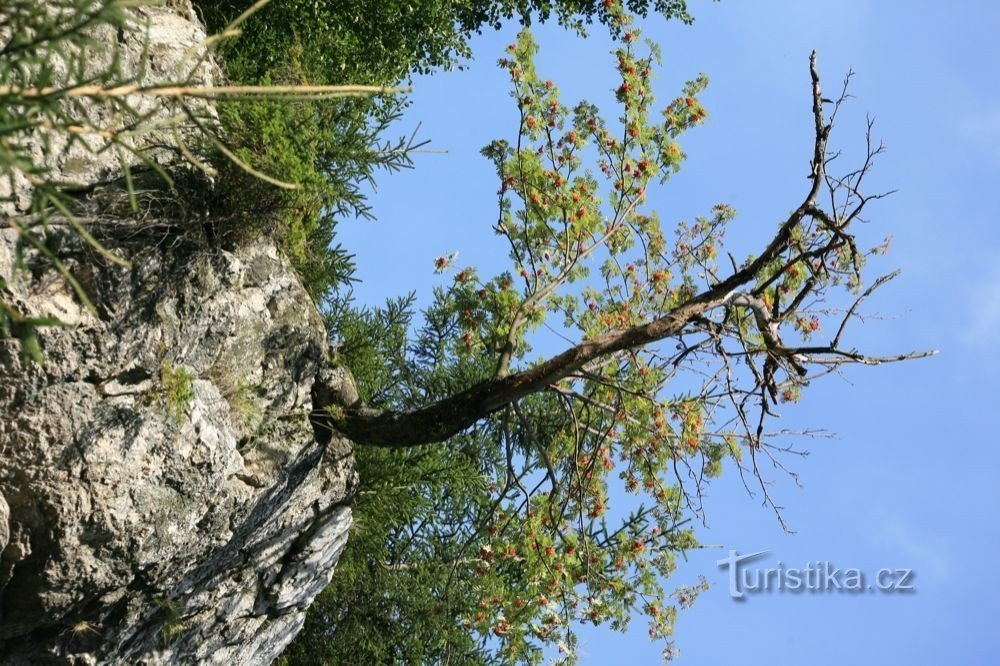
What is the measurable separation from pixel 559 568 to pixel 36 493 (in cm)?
579

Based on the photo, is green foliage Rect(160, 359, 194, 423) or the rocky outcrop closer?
the rocky outcrop

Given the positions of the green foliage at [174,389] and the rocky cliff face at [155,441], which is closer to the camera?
the rocky cliff face at [155,441]

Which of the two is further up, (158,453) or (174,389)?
(174,389)

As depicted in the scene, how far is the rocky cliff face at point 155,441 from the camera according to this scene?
5.61 meters

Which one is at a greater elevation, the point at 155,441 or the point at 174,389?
the point at 174,389

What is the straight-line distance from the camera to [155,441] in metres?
6.00

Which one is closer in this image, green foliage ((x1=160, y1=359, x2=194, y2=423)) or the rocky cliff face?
the rocky cliff face

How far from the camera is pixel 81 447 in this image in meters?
5.70

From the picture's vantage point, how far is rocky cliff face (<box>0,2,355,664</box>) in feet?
18.4

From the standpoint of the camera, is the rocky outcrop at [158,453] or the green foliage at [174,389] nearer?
the rocky outcrop at [158,453]

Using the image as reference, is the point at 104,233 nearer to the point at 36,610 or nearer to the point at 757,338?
the point at 36,610

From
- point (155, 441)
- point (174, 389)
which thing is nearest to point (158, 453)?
point (155, 441)

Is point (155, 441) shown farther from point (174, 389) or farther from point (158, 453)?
point (174, 389)

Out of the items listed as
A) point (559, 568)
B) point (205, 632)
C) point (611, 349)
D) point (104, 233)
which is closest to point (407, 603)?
point (559, 568)
